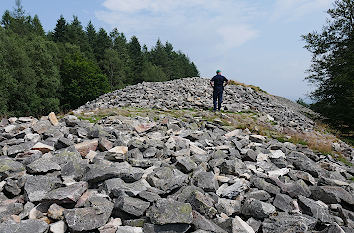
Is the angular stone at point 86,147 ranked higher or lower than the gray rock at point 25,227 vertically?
higher

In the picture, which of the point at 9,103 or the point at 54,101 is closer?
the point at 9,103

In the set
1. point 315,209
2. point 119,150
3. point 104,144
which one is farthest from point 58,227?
point 315,209

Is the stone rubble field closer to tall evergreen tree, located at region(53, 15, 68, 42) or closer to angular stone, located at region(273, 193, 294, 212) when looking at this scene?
angular stone, located at region(273, 193, 294, 212)

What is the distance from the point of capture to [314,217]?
4.22m

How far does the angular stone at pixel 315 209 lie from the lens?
423cm

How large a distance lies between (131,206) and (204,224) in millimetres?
1130

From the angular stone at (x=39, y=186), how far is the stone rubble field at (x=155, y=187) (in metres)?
0.02

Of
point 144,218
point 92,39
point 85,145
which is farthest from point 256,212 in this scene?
Answer: point 92,39

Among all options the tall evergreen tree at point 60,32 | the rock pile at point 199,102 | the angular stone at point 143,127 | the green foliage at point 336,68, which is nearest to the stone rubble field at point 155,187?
the angular stone at point 143,127

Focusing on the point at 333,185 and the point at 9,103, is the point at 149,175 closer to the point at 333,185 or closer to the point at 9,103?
the point at 333,185

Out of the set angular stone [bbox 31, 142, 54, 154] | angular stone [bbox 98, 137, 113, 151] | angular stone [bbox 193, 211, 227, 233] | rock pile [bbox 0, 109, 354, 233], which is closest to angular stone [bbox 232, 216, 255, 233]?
rock pile [bbox 0, 109, 354, 233]

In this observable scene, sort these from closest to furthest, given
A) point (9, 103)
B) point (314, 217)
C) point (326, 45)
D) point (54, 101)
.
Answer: point (314, 217) → point (326, 45) → point (9, 103) → point (54, 101)

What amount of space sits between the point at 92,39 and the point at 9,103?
46.5 meters

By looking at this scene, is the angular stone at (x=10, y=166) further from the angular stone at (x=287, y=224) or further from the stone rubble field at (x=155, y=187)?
the angular stone at (x=287, y=224)
